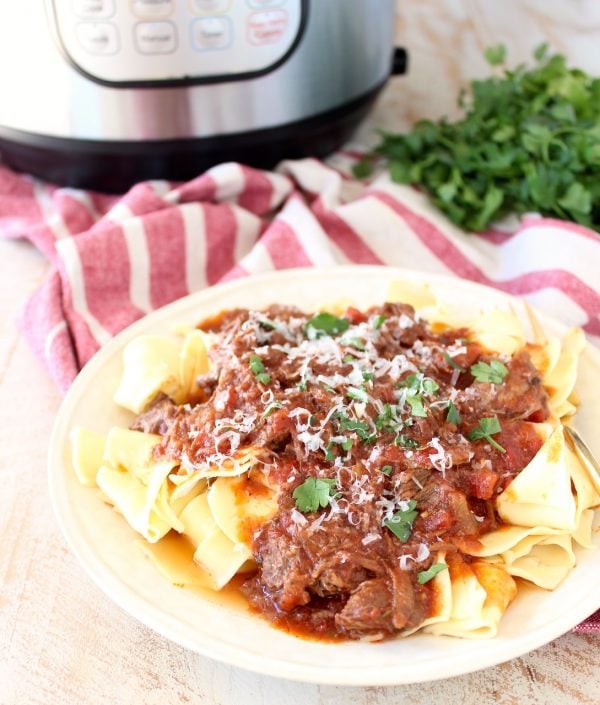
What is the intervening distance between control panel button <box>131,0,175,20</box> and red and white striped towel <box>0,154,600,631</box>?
750 millimetres

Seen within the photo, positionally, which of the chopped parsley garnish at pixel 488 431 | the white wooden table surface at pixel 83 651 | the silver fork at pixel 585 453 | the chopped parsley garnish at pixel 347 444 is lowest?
the white wooden table surface at pixel 83 651

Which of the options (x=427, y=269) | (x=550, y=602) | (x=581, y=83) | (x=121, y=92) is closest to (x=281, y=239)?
(x=427, y=269)

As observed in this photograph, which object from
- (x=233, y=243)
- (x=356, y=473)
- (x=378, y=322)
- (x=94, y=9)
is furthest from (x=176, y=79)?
(x=356, y=473)

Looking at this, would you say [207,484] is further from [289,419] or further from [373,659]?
[373,659]

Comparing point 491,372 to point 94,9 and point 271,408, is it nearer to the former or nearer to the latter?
point 271,408

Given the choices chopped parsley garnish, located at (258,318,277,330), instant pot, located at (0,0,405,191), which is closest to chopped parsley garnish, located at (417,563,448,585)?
chopped parsley garnish, located at (258,318,277,330)

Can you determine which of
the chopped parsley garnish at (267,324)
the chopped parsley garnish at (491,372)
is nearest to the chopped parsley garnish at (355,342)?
the chopped parsley garnish at (267,324)

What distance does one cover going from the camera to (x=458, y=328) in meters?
2.91

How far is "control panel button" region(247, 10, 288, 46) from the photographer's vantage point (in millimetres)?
3279

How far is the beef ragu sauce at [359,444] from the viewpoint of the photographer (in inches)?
82.9

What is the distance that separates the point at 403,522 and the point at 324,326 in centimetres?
83

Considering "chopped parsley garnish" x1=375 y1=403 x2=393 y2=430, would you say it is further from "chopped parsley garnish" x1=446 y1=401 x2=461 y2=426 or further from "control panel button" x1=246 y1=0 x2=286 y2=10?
"control panel button" x1=246 y1=0 x2=286 y2=10

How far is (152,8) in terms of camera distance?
10.3 feet

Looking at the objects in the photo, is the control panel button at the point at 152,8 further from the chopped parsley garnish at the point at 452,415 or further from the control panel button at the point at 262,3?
the chopped parsley garnish at the point at 452,415
